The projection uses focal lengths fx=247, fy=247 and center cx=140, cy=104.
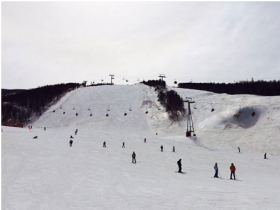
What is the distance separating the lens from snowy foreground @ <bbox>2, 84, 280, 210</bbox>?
10969 mm

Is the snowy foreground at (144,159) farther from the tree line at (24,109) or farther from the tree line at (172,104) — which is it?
the tree line at (24,109)

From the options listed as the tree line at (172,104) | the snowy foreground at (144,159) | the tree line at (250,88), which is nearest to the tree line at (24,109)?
the snowy foreground at (144,159)

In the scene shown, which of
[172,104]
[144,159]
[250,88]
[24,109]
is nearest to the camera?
[144,159]

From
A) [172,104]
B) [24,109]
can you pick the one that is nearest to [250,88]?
[172,104]

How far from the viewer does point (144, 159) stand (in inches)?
1062

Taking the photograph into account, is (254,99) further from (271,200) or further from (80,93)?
(80,93)

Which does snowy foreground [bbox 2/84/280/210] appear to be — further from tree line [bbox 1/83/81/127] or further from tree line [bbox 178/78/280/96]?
tree line [bbox 178/78/280/96]

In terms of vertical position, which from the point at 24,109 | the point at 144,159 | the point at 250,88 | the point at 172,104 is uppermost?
A: the point at 250,88

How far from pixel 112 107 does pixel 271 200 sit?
67.6 metres

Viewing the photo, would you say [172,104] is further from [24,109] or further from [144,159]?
[24,109]

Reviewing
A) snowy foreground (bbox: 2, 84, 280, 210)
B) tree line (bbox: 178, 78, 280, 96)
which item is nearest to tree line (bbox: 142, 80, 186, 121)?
snowy foreground (bbox: 2, 84, 280, 210)

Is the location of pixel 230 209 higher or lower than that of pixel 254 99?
lower

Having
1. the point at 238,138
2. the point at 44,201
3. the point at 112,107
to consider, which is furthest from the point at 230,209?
the point at 112,107

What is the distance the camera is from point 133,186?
1391 centimetres
